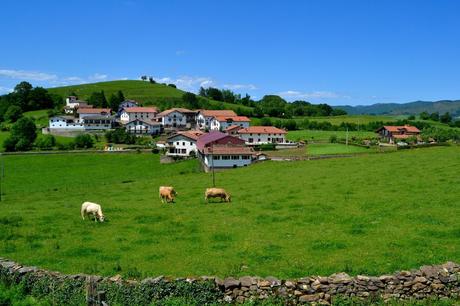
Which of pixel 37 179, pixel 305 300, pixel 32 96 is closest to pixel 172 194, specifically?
pixel 305 300

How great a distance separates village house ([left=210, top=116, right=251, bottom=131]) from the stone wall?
123925 mm

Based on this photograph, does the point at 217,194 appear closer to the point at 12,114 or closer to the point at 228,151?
the point at 228,151

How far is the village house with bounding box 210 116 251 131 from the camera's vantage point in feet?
457

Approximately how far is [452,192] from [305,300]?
67.7 ft

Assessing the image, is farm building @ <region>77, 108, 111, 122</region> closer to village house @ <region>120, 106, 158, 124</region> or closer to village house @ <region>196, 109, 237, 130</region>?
village house @ <region>120, 106, 158, 124</region>

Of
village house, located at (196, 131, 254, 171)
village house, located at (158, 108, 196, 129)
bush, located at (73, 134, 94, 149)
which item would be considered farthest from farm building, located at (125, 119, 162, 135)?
village house, located at (196, 131, 254, 171)

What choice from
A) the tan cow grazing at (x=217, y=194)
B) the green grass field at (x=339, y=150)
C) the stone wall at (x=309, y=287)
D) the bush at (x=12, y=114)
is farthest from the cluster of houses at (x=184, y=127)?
the stone wall at (x=309, y=287)

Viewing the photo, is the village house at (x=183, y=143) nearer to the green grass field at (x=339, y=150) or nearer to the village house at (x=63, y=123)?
the green grass field at (x=339, y=150)

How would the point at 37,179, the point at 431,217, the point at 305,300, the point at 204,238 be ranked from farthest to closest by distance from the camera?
the point at 37,179, the point at 431,217, the point at 204,238, the point at 305,300

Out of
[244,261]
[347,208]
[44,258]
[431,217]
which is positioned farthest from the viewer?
[347,208]

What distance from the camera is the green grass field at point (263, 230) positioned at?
17281 millimetres

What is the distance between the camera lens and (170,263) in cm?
1756

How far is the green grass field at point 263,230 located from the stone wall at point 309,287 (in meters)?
1.80

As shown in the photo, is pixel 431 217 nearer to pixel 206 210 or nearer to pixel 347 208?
pixel 347 208
